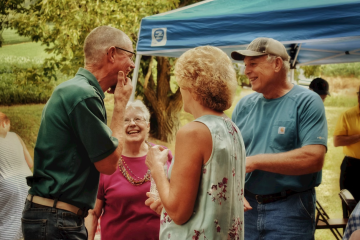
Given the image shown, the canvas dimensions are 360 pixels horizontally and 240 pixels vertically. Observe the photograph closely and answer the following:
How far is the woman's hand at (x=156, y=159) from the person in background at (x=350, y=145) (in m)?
3.40

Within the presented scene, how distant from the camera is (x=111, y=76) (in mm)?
2018

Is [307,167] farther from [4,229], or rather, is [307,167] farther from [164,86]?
[164,86]

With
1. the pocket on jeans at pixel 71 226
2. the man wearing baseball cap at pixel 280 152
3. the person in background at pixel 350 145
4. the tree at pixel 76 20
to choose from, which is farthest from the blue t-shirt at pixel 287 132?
the tree at pixel 76 20

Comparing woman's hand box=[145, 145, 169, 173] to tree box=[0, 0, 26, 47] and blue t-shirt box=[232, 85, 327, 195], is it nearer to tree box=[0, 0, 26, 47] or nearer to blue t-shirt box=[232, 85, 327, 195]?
blue t-shirt box=[232, 85, 327, 195]

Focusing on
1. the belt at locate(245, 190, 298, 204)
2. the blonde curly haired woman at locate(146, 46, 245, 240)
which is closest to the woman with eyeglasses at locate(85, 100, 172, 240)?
the belt at locate(245, 190, 298, 204)

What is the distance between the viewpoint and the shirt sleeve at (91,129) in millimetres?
1686

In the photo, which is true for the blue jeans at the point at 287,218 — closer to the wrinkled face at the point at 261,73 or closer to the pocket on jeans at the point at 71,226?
the wrinkled face at the point at 261,73

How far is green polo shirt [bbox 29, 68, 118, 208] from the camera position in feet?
5.55

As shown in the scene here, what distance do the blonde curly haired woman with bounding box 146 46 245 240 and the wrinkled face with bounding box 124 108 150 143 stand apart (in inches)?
39.5

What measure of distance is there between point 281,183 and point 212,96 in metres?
0.95

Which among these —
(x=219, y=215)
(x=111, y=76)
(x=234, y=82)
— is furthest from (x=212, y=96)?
Result: (x=111, y=76)

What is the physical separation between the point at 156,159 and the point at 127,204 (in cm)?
87

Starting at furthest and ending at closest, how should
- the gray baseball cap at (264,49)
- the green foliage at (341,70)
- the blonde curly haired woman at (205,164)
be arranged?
the green foliage at (341,70), the gray baseball cap at (264,49), the blonde curly haired woman at (205,164)

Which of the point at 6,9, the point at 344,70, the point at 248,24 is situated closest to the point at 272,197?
the point at 248,24
